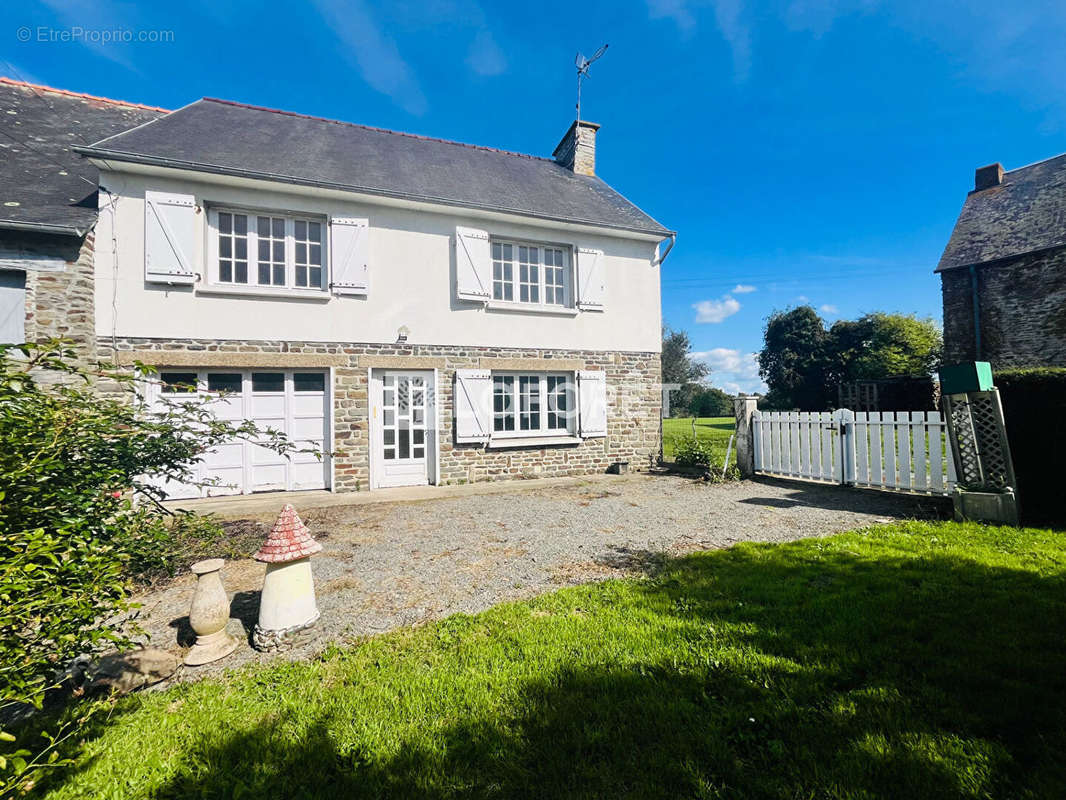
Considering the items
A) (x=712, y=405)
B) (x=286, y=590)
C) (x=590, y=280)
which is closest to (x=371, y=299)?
(x=590, y=280)

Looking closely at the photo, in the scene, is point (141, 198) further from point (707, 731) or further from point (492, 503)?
point (707, 731)

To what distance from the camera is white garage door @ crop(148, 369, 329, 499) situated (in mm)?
7359

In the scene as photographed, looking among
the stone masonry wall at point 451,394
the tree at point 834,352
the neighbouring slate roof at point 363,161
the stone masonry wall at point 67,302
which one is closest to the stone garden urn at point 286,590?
the stone masonry wall at point 451,394

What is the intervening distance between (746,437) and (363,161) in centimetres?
977

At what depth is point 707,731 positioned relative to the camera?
6.65 feet

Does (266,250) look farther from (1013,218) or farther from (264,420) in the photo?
(1013,218)

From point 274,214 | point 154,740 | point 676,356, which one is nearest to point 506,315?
point 274,214

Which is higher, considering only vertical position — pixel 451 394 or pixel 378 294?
pixel 378 294

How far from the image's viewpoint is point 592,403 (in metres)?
9.73

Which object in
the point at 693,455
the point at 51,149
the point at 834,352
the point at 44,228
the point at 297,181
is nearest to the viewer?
the point at 44,228

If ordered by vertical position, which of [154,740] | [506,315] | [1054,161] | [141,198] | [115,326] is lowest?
[154,740]

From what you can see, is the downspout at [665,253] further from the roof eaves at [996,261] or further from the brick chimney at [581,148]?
the roof eaves at [996,261]

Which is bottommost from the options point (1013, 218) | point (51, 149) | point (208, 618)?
point (208, 618)

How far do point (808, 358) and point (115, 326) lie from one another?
27.8 meters
